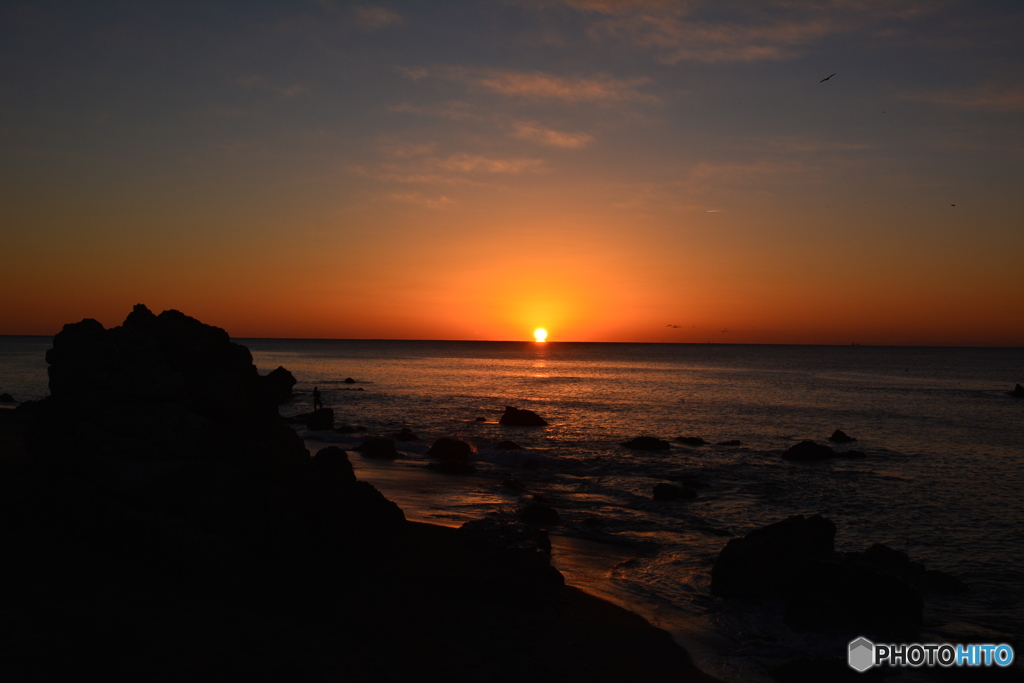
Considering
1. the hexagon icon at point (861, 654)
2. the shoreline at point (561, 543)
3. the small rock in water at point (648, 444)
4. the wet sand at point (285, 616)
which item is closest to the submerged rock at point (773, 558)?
the hexagon icon at point (861, 654)

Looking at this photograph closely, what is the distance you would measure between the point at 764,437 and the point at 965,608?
28.6m

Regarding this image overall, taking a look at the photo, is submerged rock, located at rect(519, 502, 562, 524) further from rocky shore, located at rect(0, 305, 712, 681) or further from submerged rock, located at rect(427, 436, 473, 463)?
submerged rock, located at rect(427, 436, 473, 463)

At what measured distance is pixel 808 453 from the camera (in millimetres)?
31188

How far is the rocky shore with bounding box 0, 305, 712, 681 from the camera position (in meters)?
8.00

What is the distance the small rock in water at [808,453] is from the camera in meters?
31.1

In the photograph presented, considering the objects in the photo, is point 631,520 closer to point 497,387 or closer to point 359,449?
point 359,449

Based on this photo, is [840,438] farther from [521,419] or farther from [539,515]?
[539,515]

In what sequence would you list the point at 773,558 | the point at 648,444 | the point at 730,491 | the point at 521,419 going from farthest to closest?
the point at 521,419, the point at 648,444, the point at 730,491, the point at 773,558

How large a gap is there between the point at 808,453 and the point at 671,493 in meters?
13.5

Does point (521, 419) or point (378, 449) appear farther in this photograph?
point (521, 419)

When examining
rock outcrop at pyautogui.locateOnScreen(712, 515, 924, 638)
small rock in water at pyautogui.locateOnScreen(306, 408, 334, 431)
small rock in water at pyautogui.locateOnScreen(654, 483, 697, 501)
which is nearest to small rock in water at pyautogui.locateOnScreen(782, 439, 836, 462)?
small rock in water at pyautogui.locateOnScreen(654, 483, 697, 501)

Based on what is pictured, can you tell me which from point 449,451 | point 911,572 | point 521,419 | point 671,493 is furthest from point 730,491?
point 521,419

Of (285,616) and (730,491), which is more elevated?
(285,616)

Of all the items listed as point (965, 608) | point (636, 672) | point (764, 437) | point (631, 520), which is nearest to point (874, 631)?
point (965, 608)
